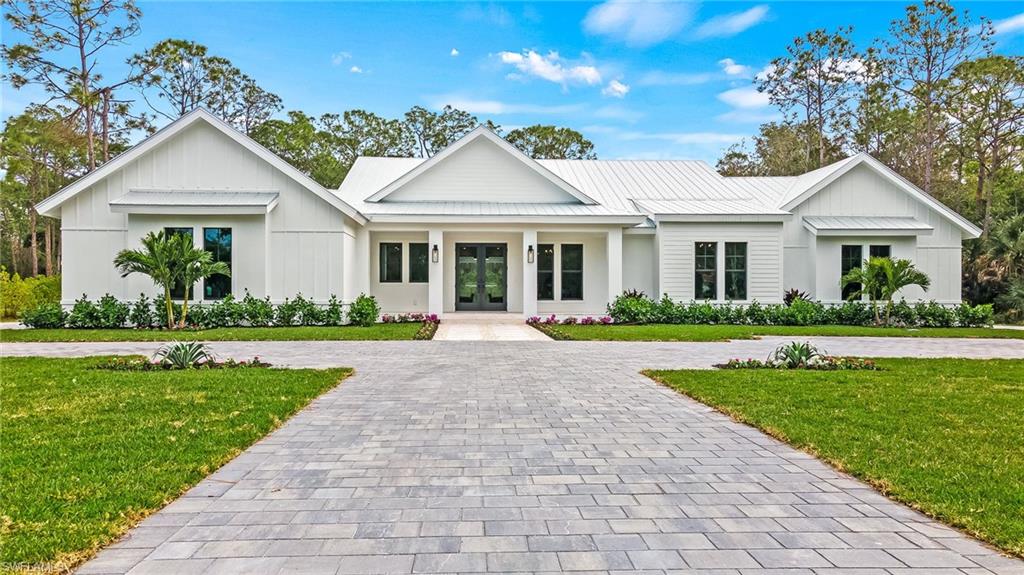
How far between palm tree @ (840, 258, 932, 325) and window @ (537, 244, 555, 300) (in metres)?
8.81

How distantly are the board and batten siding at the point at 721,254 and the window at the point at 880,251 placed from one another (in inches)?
131

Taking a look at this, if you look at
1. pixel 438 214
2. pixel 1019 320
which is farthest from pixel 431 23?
pixel 1019 320

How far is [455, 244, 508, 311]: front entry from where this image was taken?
19.0 metres

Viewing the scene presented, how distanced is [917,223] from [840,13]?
14497 mm

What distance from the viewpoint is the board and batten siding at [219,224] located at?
609 inches

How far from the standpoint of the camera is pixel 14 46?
71.0ft

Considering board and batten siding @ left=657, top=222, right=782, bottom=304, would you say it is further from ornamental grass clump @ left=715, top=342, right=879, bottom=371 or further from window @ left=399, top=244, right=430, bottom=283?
ornamental grass clump @ left=715, top=342, right=879, bottom=371

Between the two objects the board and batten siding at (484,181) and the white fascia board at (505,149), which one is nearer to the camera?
the white fascia board at (505,149)

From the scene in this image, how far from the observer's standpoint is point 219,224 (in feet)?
51.1

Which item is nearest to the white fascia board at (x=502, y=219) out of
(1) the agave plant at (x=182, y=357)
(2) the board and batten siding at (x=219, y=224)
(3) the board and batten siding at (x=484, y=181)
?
(2) the board and batten siding at (x=219, y=224)

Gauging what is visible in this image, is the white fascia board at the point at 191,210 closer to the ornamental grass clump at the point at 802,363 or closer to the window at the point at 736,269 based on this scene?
the ornamental grass clump at the point at 802,363

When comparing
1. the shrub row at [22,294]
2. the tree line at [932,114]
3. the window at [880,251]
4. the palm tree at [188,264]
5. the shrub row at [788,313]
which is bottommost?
the shrub row at [788,313]

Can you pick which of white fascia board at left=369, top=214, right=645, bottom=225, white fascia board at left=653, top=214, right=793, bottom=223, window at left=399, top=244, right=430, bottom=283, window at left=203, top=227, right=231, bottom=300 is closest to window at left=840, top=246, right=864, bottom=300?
white fascia board at left=653, top=214, right=793, bottom=223

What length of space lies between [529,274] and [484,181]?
3595 millimetres
